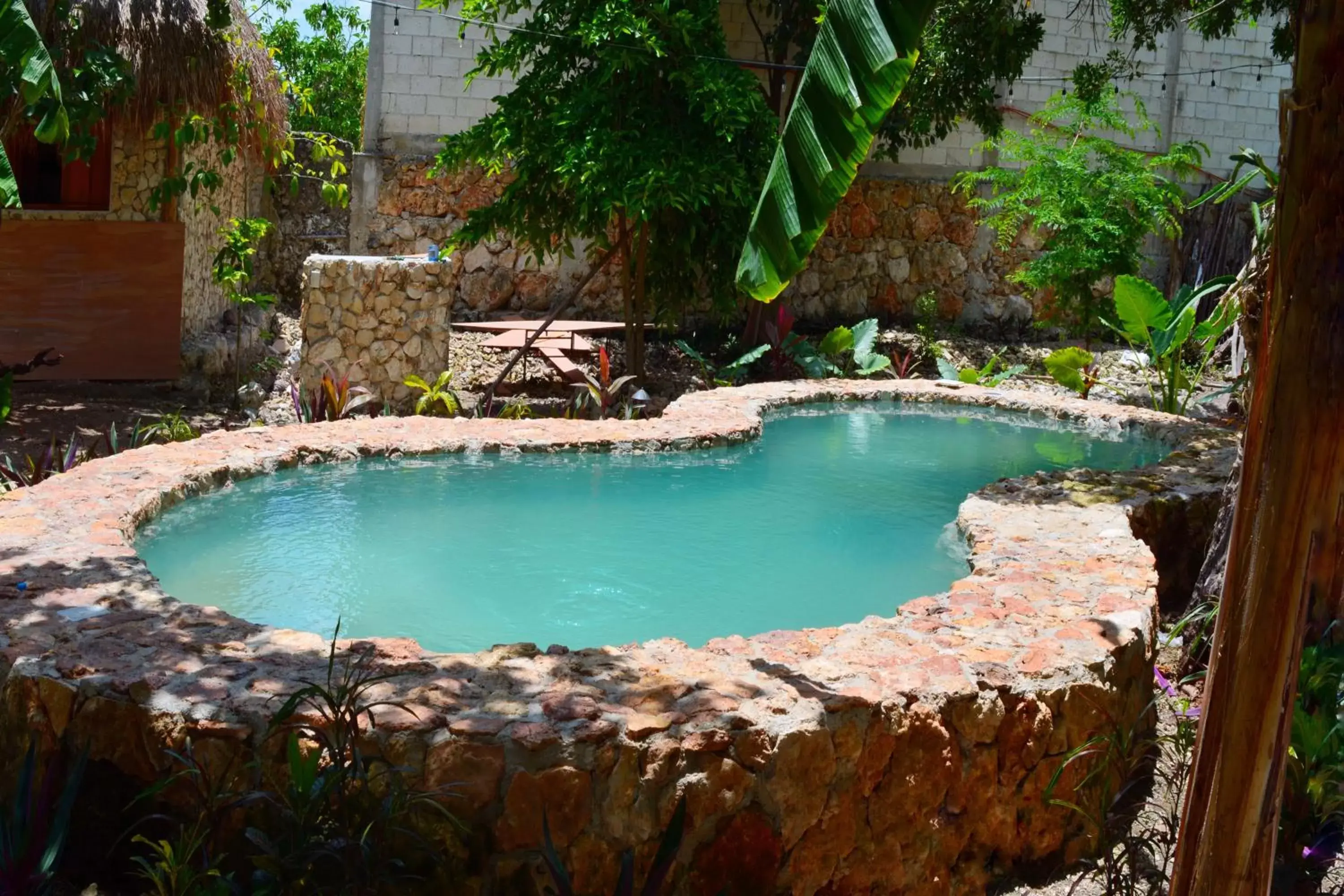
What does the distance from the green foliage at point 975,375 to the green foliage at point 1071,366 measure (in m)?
0.69

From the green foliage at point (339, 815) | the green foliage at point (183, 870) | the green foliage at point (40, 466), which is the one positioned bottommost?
the green foliage at point (183, 870)

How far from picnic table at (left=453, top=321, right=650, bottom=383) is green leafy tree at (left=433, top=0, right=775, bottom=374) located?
65 cm

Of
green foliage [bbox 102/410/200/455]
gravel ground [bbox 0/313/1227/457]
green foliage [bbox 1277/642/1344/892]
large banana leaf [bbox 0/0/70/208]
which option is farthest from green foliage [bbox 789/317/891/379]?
green foliage [bbox 1277/642/1344/892]

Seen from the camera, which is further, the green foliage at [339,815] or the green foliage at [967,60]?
the green foliage at [967,60]

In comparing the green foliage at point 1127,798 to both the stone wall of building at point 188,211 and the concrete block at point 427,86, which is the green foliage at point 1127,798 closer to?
the stone wall of building at point 188,211

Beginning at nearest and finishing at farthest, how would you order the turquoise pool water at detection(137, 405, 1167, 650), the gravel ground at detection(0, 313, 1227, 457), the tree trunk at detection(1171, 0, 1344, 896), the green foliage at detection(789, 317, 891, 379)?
1. the tree trunk at detection(1171, 0, 1344, 896)
2. the turquoise pool water at detection(137, 405, 1167, 650)
3. the gravel ground at detection(0, 313, 1227, 457)
4. the green foliage at detection(789, 317, 891, 379)

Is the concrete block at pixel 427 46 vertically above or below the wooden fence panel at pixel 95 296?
above

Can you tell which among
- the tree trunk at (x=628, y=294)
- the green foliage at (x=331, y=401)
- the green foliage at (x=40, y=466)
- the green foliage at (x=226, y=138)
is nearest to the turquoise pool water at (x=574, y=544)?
the green foliage at (x=40, y=466)

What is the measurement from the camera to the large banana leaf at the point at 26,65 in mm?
5645

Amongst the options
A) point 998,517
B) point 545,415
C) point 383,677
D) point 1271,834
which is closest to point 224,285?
point 545,415

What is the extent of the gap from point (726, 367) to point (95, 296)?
626cm

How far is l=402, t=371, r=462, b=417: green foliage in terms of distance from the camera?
11.2 m

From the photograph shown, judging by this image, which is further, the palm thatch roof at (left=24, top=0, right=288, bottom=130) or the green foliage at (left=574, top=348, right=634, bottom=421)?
the green foliage at (left=574, top=348, right=634, bottom=421)

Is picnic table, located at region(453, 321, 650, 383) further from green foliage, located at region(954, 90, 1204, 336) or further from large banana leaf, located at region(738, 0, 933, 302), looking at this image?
large banana leaf, located at region(738, 0, 933, 302)
